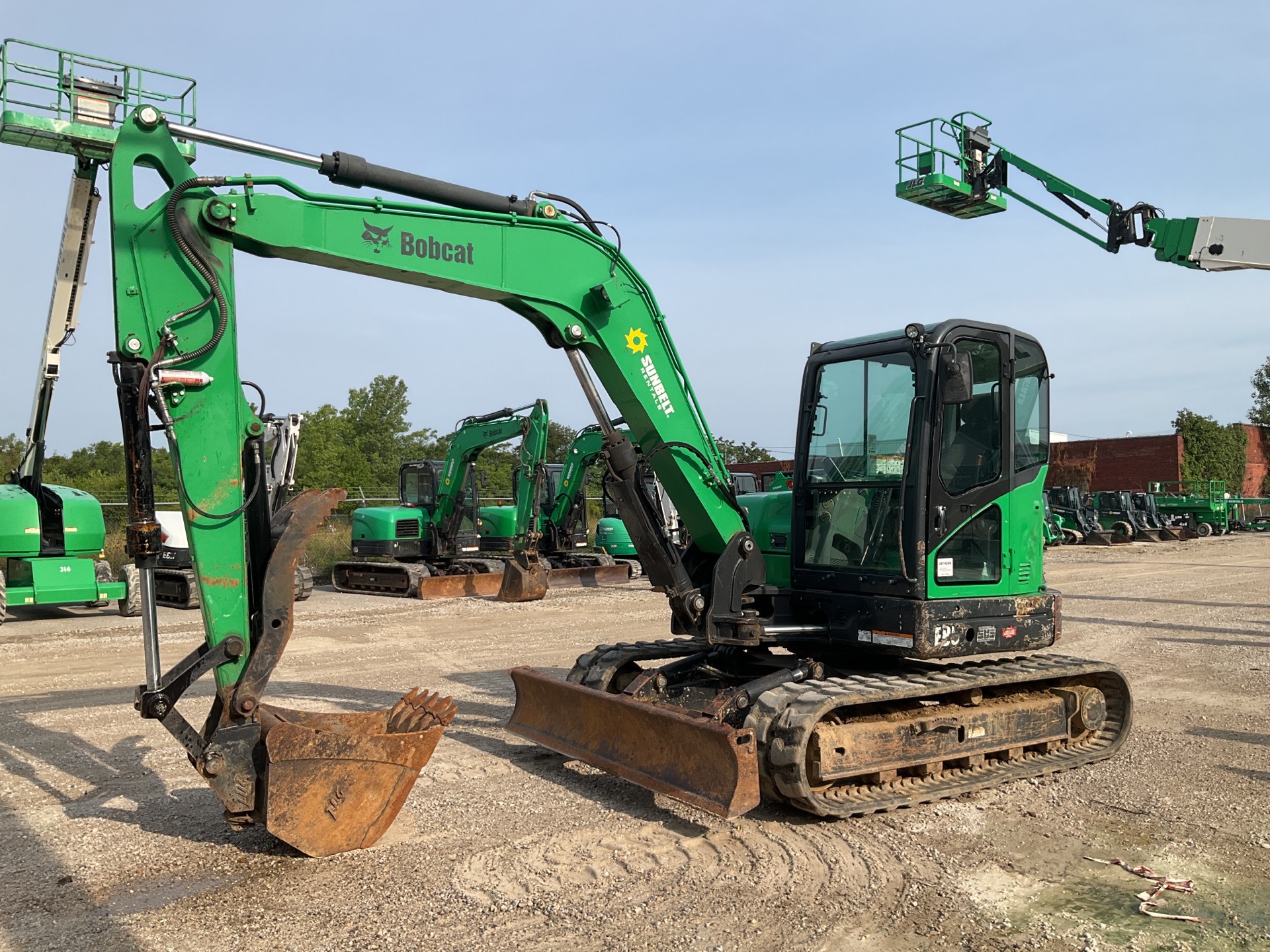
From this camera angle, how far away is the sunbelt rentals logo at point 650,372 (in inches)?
243

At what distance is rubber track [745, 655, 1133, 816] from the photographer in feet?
17.8

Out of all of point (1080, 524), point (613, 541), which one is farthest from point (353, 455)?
point (1080, 524)

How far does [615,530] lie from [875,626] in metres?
16.6

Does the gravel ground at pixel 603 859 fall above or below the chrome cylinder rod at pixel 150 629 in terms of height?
below

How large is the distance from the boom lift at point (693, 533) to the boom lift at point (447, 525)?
12250 mm

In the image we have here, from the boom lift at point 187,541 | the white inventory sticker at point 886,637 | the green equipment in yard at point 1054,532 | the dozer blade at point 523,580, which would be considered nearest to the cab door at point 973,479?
the white inventory sticker at point 886,637

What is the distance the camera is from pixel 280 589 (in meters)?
4.93

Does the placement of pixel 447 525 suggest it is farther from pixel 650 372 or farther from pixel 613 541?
pixel 650 372

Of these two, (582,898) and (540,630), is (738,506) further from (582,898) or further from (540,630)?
(540,630)

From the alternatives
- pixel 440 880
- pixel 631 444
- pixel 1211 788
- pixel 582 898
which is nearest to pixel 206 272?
pixel 631 444

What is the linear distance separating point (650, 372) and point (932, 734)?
2.80m

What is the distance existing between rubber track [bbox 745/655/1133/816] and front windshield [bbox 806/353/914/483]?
51.9 inches

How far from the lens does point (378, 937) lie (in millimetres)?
4059

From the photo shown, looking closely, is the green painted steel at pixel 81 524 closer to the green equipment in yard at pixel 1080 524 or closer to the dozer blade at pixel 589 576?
the dozer blade at pixel 589 576
